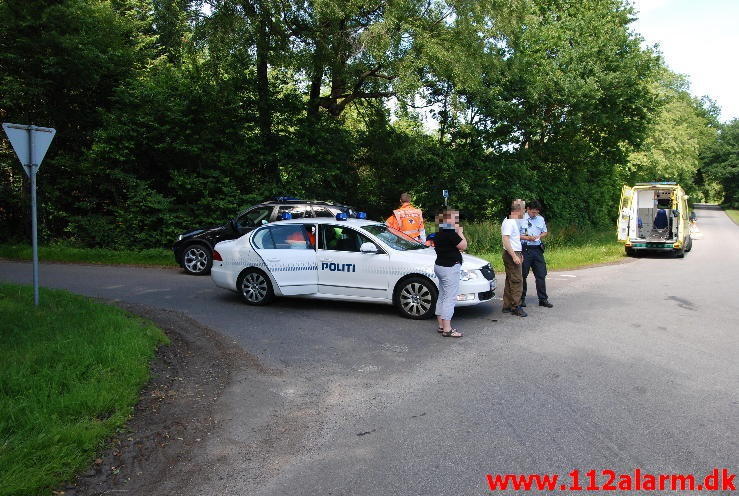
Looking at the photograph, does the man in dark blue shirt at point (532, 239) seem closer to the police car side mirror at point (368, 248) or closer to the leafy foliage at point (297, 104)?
the police car side mirror at point (368, 248)

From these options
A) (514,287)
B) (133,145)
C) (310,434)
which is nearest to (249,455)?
(310,434)

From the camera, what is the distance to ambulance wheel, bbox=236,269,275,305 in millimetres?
9805

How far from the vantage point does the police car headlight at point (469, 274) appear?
8727 mm

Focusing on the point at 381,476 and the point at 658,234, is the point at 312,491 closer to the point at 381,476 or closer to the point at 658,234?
the point at 381,476

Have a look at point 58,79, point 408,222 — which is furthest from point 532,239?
point 58,79

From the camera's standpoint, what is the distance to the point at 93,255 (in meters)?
16.7

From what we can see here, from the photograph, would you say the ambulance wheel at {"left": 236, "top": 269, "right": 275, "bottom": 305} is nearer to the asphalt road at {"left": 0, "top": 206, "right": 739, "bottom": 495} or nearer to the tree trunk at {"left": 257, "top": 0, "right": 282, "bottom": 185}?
the asphalt road at {"left": 0, "top": 206, "right": 739, "bottom": 495}

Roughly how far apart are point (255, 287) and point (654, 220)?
16883 millimetres

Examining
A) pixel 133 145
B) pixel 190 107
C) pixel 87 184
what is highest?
pixel 190 107

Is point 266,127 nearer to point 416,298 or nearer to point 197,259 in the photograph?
point 197,259

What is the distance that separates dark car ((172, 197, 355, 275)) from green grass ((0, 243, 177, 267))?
205cm

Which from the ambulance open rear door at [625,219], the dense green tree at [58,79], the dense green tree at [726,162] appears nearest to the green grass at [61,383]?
the dense green tree at [58,79]

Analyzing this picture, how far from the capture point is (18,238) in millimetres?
19219

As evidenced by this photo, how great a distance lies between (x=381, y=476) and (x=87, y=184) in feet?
58.5
